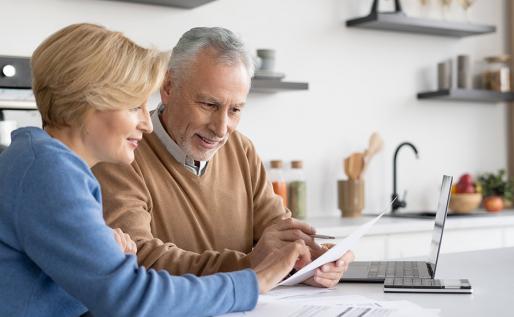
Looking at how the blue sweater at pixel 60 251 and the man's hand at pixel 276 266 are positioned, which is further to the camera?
the man's hand at pixel 276 266

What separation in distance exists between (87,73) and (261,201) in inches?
43.9

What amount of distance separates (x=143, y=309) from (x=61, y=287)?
175 mm

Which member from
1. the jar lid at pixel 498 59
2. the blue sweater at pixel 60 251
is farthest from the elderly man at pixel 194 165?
the jar lid at pixel 498 59

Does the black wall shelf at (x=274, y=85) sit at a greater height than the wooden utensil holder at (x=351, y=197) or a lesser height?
greater

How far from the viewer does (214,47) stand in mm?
2160

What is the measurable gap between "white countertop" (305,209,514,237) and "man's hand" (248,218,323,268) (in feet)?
5.26

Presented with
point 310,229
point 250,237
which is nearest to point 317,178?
point 250,237

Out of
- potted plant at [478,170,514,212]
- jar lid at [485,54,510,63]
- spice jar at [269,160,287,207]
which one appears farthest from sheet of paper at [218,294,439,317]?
jar lid at [485,54,510,63]

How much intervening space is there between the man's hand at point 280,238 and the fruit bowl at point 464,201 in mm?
2642

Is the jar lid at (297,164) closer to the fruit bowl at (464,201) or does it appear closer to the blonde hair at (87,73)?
the fruit bowl at (464,201)

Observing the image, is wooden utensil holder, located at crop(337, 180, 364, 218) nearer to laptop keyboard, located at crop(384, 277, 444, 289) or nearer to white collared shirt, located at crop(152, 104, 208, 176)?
white collared shirt, located at crop(152, 104, 208, 176)

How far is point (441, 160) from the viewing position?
4.69 meters

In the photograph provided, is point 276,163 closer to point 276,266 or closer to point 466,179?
point 466,179

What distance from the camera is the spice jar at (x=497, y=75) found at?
473 cm
